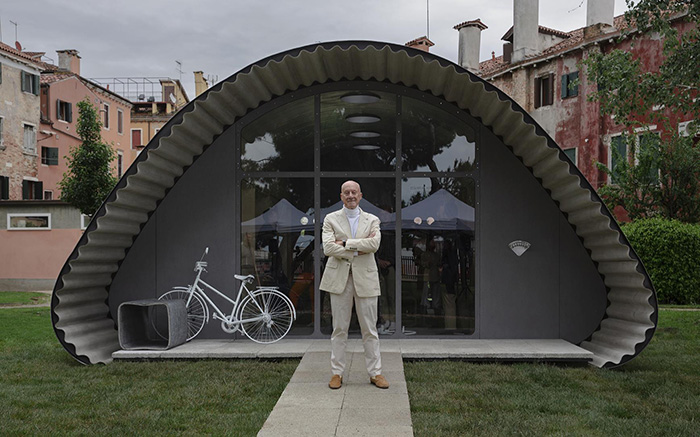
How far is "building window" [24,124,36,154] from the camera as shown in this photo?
31375 millimetres

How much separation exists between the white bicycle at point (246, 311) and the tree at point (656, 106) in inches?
287

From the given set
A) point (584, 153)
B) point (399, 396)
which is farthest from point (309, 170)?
point (584, 153)

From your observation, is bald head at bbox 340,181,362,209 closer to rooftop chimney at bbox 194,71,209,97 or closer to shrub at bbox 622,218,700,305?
shrub at bbox 622,218,700,305

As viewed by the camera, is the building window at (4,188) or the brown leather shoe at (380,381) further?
the building window at (4,188)

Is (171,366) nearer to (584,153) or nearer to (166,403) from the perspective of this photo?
(166,403)

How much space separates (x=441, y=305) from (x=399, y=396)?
2904 mm

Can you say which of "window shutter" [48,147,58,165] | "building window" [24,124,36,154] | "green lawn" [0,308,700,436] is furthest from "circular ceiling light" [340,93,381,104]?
"window shutter" [48,147,58,165]

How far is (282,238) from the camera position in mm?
8945

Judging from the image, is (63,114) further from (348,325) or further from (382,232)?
(348,325)

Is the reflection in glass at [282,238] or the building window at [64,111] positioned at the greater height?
the building window at [64,111]

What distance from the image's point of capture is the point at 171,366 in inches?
300

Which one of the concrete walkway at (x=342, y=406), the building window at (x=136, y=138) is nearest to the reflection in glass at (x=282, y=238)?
the concrete walkway at (x=342, y=406)

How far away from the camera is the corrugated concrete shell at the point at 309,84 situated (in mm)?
7762

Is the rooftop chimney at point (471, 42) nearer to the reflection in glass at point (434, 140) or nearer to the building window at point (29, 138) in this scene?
the building window at point (29, 138)
